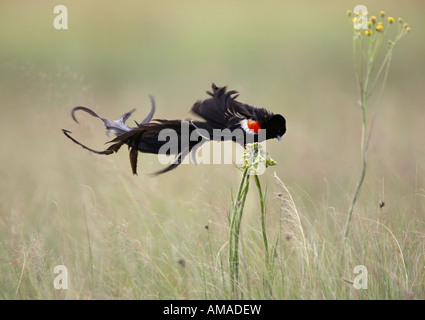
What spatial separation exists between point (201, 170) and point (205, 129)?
2.46 meters

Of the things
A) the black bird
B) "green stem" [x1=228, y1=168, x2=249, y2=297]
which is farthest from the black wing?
"green stem" [x1=228, y1=168, x2=249, y2=297]

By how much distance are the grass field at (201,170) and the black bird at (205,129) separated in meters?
0.50

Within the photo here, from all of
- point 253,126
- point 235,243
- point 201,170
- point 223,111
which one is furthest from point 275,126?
point 201,170

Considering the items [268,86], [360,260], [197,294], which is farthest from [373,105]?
[197,294]

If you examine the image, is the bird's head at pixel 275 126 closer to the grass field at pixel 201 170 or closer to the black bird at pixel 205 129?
the black bird at pixel 205 129

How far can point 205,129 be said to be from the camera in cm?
252

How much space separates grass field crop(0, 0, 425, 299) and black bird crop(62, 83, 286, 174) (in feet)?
1.63

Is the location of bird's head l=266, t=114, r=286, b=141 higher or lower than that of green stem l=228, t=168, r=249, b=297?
higher

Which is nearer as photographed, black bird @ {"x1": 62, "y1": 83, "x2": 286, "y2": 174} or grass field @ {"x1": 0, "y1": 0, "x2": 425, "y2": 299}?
black bird @ {"x1": 62, "y1": 83, "x2": 286, "y2": 174}

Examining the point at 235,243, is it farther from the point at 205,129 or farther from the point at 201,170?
the point at 201,170

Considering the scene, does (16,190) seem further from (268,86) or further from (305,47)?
(305,47)

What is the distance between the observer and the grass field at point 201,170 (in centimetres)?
294

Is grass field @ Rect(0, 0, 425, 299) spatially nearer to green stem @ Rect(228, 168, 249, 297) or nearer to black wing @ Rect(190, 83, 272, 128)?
green stem @ Rect(228, 168, 249, 297)

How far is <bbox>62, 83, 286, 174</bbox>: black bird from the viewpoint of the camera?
247 centimetres
